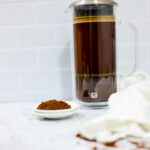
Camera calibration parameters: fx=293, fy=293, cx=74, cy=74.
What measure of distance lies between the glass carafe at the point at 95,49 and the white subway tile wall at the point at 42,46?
0.53ft

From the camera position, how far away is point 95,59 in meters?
0.80

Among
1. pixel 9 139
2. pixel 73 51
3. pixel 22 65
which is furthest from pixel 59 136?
pixel 22 65

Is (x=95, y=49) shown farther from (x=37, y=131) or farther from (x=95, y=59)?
(x=37, y=131)

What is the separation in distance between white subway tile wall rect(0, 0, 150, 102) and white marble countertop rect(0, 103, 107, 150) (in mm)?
185

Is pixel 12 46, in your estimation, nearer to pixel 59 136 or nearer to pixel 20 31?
pixel 20 31

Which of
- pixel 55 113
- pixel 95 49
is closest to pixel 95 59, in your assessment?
pixel 95 49

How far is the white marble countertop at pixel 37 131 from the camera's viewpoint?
0.55 metres

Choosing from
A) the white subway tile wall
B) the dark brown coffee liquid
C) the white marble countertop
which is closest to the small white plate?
the white marble countertop

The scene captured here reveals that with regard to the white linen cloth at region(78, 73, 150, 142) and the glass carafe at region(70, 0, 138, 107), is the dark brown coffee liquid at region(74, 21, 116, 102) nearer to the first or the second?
the glass carafe at region(70, 0, 138, 107)

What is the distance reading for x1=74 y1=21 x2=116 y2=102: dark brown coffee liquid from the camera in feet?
2.60

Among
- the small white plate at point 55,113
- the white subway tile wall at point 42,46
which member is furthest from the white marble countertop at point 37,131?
the white subway tile wall at point 42,46

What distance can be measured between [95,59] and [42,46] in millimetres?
260

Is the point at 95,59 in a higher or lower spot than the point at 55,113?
higher

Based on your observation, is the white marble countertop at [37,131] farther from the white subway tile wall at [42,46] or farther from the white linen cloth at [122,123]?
the white subway tile wall at [42,46]
